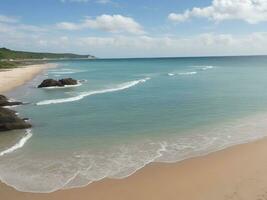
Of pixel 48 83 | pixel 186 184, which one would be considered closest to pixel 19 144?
pixel 186 184

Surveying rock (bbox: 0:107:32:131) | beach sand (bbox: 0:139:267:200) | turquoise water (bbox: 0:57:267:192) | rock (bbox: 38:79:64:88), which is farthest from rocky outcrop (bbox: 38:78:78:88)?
beach sand (bbox: 0:139:267:200)

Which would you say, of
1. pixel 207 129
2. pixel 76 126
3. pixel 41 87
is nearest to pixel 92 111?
pixel 76 126

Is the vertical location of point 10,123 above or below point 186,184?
above

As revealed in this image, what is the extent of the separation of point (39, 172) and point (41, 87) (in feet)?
114

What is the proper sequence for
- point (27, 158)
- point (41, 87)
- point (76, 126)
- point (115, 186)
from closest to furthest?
point (115, 186) < point (27, 158) < point (76, 126) < point (41, 87)

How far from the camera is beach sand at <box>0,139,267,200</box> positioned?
1219cm

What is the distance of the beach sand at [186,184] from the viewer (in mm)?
12188

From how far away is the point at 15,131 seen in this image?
73.0ft

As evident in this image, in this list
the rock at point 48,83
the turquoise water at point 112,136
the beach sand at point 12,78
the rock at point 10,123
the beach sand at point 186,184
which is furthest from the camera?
the rock at point 48,83

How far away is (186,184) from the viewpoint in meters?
13.2

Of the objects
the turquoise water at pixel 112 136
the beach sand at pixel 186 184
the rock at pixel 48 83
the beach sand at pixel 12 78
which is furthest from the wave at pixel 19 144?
the rock at pixel 48 83

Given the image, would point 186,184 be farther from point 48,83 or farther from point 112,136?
point 48,83

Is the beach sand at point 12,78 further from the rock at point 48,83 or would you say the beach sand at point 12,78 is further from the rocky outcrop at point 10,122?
the rocky outcrop at point 10,122

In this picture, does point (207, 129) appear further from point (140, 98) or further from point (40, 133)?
point (140, 98)
